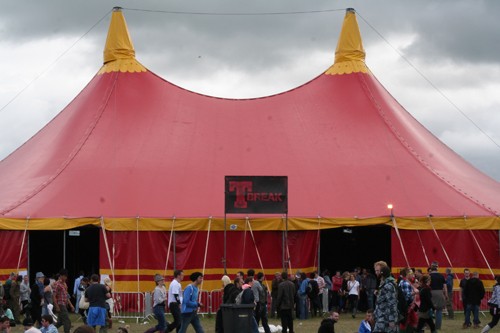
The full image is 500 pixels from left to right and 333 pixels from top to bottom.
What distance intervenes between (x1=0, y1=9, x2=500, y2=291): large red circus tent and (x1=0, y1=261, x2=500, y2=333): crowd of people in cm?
90

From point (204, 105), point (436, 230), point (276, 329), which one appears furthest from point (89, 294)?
point (204, 105)

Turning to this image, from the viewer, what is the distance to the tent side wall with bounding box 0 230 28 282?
20562 mm

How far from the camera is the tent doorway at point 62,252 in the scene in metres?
24.4

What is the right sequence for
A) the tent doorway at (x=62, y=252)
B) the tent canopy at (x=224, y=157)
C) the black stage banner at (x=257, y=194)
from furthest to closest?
the tent doorway at (x=62, y=252), the tent canopy at (x=224, y=157), the black stage banner at (x=257, y=194)

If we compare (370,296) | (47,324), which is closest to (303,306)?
(370,296)

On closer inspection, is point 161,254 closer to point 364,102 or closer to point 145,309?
point 145,309

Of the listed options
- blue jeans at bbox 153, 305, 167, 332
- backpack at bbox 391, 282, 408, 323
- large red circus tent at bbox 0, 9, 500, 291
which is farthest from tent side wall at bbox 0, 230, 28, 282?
backpack at bbox 391, 282, 408, 323

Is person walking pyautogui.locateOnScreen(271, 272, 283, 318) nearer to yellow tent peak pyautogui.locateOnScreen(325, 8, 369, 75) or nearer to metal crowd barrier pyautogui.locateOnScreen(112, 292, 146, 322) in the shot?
metal crowd barrier pyautogui.locateOnScreen(112, 292, 146, 322)

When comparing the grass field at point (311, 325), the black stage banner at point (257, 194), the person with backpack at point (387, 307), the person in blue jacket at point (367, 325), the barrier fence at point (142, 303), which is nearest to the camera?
the person with backpack at point (387, 307)

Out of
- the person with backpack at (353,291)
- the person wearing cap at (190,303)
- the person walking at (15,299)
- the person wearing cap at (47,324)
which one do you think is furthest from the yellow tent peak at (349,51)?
the person wearing cap at (47,324)

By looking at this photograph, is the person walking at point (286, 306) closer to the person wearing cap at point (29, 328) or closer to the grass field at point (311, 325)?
the grass field at point (311, 325)

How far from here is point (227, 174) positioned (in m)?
22.2

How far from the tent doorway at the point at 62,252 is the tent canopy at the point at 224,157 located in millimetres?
2049

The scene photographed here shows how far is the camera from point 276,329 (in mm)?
17453
